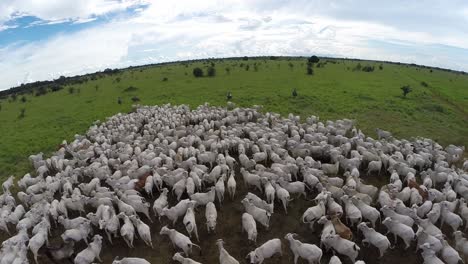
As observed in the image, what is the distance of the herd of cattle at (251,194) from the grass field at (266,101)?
547 centimetres

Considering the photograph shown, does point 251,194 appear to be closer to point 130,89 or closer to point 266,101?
point 266,101

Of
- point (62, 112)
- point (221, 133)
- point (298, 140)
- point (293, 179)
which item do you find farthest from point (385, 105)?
point (62, 112)

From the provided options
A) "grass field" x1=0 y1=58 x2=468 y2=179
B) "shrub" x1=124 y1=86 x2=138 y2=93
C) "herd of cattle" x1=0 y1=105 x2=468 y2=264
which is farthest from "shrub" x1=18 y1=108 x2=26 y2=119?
"herd of cattle" x1=0 y1=105 x2=468 y2=264

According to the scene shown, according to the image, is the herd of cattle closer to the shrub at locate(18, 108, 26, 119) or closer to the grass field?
the grass field

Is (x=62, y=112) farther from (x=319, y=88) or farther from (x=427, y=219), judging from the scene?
(x=427, y=219)

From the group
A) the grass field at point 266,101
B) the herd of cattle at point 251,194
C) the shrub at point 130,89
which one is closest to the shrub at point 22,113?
the grass field at point 266,101

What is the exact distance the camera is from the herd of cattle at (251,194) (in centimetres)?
1175

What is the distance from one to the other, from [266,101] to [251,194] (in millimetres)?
19173

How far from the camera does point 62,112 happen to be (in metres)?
35.2

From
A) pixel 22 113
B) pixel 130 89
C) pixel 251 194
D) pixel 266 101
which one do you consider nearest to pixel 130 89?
pixel 130 89

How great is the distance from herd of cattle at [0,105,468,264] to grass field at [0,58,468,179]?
5.47 metres

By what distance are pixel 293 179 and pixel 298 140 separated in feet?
13.4

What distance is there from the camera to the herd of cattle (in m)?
A: 11.8

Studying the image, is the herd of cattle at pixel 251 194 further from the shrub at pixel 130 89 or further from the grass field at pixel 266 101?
the shrub at pixel 130 89
